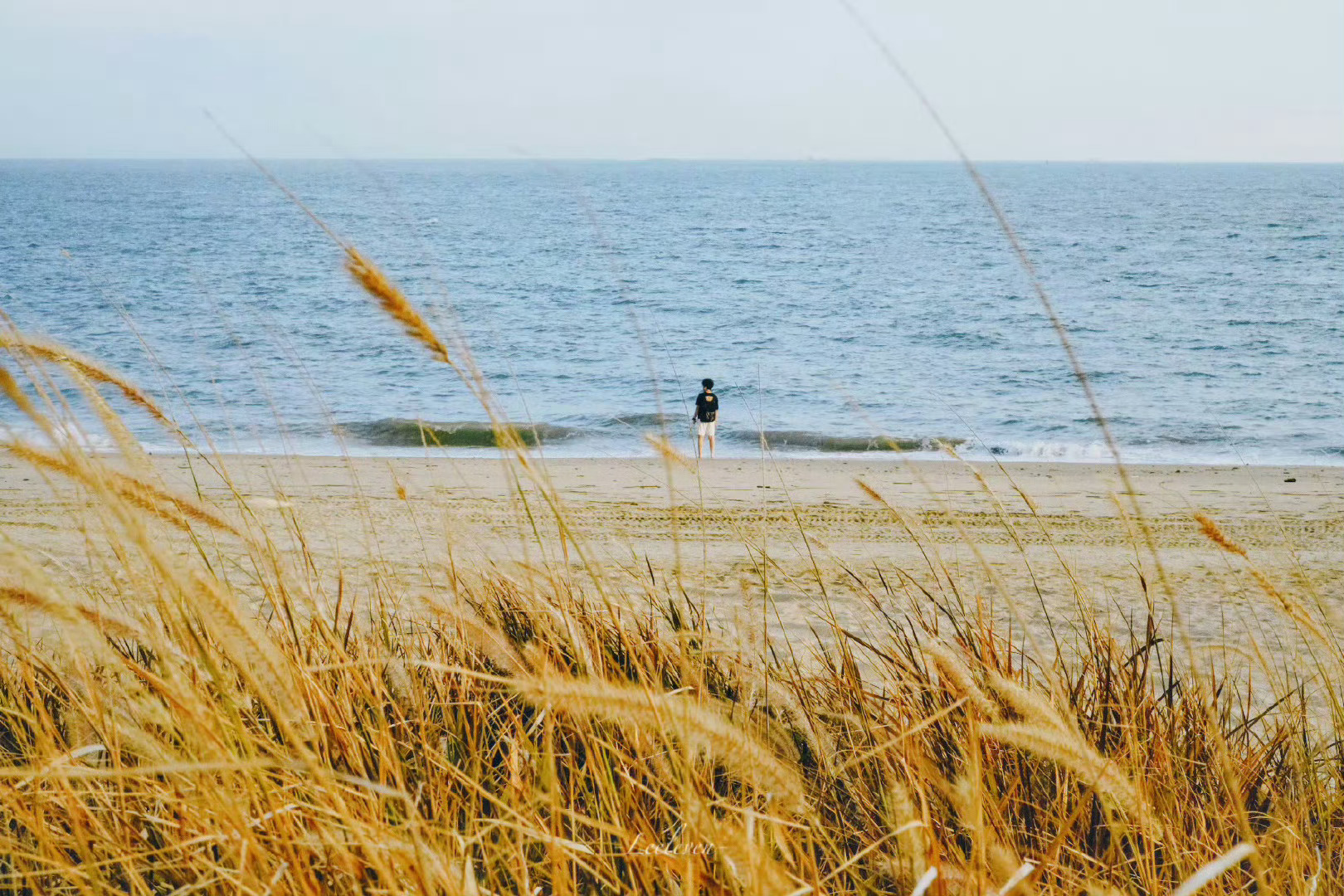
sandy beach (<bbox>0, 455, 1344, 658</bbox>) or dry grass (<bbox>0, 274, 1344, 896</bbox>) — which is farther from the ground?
dry grass (<bbox>0, 274, 1344, 896</bbox>)

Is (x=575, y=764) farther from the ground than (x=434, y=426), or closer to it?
farther from the ground

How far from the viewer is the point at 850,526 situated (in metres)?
9.61

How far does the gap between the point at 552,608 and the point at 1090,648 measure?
1.27m

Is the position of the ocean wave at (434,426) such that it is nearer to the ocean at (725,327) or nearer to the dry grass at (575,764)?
the ocean at (725,327)

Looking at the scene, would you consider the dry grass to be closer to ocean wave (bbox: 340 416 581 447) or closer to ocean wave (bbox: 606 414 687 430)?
ocean wave (bbox: 340 416 581 447)

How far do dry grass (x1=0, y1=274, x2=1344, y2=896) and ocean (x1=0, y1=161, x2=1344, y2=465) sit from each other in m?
0.58

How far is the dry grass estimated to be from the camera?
1295 mm

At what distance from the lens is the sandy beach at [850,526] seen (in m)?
6.21

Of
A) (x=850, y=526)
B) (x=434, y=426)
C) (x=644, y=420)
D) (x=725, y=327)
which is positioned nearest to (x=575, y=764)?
(x=850, y=526)

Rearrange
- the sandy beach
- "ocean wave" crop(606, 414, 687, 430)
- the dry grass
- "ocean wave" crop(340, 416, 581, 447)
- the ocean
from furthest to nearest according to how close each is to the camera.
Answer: "ocean wave" crop(606, 414, 687, 430) → "ocean wave" crop(340, 416, 581, 447) → the ocean → the sandy beach → the dry grass

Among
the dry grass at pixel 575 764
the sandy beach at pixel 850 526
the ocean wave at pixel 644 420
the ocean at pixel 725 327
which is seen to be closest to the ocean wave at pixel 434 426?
the ocean at pixel 725 327

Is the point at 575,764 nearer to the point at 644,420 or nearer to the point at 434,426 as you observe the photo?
the point at 434,426

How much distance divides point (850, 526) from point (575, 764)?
7879mm

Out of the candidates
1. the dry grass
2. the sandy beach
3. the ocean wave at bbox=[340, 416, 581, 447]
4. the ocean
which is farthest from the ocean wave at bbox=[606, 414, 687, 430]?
the dry grass
